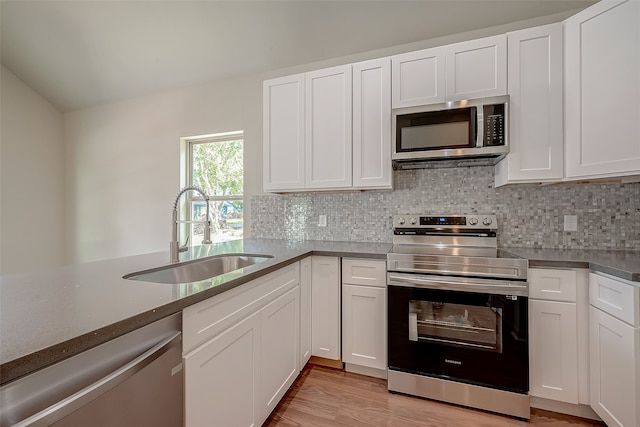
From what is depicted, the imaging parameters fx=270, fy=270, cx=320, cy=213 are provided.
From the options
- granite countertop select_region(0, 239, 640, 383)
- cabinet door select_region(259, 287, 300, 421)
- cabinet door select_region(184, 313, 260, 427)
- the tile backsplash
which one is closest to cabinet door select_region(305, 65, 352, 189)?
the tile backsplash

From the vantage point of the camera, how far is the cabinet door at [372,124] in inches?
81.5

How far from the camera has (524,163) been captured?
1778 millimetres

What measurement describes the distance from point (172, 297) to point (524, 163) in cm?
212

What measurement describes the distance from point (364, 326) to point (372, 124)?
151cm

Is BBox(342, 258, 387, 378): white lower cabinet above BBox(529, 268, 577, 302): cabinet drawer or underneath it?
underneath

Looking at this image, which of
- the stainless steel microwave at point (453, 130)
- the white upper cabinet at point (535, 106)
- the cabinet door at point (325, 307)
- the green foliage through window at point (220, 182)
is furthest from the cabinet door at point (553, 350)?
the green foliage through window at point (220, 182)

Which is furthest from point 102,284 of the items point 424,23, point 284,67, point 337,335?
point 424,23

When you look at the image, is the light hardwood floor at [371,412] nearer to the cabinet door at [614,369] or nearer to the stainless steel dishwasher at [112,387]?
the cabinet door at [614,369]

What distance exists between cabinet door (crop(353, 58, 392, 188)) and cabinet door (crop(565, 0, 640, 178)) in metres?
1.11

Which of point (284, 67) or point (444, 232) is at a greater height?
point (284, 67)

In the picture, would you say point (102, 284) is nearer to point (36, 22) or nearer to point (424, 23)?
Answer: point (424, 23)

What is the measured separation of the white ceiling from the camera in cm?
214

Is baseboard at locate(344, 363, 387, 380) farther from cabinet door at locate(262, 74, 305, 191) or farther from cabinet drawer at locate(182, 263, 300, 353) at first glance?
cabinet door at locate(262, 74, 305, 191)

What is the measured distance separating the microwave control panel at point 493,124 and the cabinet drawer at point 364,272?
3.48ft
